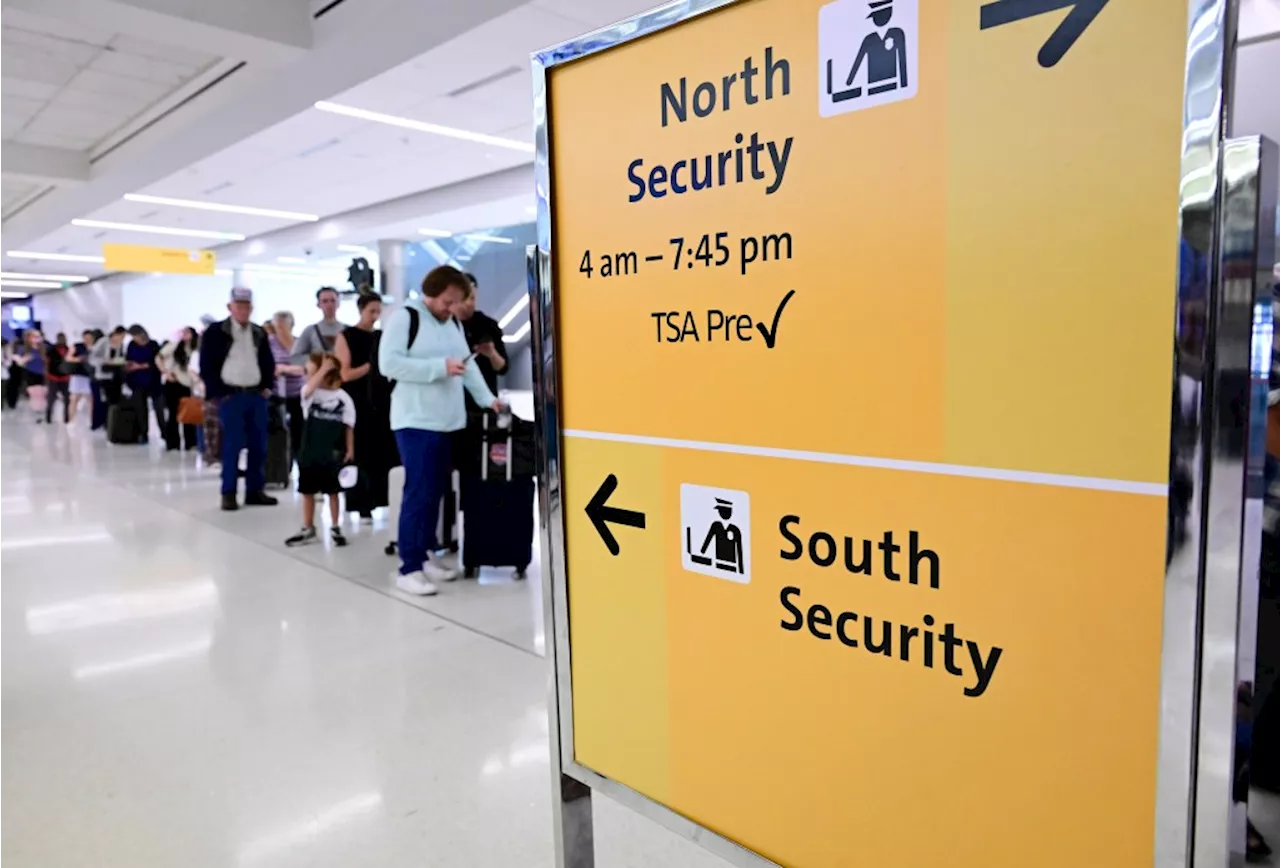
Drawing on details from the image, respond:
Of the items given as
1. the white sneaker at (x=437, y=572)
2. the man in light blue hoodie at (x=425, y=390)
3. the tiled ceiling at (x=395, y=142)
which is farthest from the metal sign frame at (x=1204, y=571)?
the tiled ceiling at (x=395, y=142)

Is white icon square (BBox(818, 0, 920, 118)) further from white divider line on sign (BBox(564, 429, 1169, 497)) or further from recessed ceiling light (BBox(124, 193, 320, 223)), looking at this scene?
recessed ceiling light (BBox(124, 193, 320, 223))

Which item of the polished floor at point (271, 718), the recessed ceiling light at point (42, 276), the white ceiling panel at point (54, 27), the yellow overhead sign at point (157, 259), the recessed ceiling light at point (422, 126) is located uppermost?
the recessed ceiling light at point (42, 276)

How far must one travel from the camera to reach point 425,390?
370cm

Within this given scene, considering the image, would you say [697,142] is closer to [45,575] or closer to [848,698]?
[848,698]

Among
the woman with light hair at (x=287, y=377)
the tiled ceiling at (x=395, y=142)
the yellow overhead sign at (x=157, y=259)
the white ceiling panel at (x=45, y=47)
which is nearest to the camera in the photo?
the tiled ceiling at (x=395, y=142)

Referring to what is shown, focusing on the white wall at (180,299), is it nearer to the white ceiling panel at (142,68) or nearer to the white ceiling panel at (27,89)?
the white ceiling panel at (27,89)

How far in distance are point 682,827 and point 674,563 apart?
0.40 meters

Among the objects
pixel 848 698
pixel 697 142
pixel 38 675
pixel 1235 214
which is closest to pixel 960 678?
pixel 848 698

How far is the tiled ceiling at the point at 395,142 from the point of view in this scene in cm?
614

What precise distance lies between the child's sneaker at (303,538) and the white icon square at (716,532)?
13.7 feet

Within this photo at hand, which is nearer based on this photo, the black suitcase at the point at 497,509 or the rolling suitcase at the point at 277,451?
the black suitcase at the point at 497,509

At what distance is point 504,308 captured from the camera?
680 inches

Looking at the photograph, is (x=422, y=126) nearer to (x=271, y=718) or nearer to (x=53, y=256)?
(x=271, y=718)

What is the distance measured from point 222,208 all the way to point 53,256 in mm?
9098
